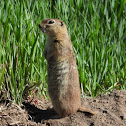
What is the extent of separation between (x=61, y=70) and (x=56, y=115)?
61cm

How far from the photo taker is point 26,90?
152 inches

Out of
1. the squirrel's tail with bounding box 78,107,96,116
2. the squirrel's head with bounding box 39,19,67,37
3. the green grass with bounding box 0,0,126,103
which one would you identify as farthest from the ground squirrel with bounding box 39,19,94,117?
the green grass with bounding box 0,0,126,103

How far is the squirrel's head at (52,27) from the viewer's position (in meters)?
3.33

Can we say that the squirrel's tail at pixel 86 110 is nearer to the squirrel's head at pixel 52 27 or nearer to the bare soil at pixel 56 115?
the bare soil at pixel 56 115

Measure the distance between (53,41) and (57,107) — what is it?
31.5 inches

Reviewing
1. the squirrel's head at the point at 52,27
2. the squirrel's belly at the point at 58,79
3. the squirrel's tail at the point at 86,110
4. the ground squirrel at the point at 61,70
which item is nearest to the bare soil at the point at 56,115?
the squirrel's tail at the point at 86,110

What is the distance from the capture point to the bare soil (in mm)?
3486

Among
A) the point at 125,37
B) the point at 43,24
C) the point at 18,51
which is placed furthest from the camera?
the point at 125,37

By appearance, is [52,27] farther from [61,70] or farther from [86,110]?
[86,110]

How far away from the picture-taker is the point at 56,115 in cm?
365

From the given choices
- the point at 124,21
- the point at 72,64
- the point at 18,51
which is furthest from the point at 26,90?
the point at 124,21

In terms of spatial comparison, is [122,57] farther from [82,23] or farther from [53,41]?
[53,41]

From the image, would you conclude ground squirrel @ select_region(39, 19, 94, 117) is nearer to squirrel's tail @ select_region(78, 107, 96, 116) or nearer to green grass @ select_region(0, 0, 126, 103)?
squirrel's tail @ select_region(78, 107, 96, 116)

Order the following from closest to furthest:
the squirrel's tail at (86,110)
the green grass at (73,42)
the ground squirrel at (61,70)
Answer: the ground squirrel at (61,70) → the squirrel's tail at (86,110) → the green grass at (73,42)
